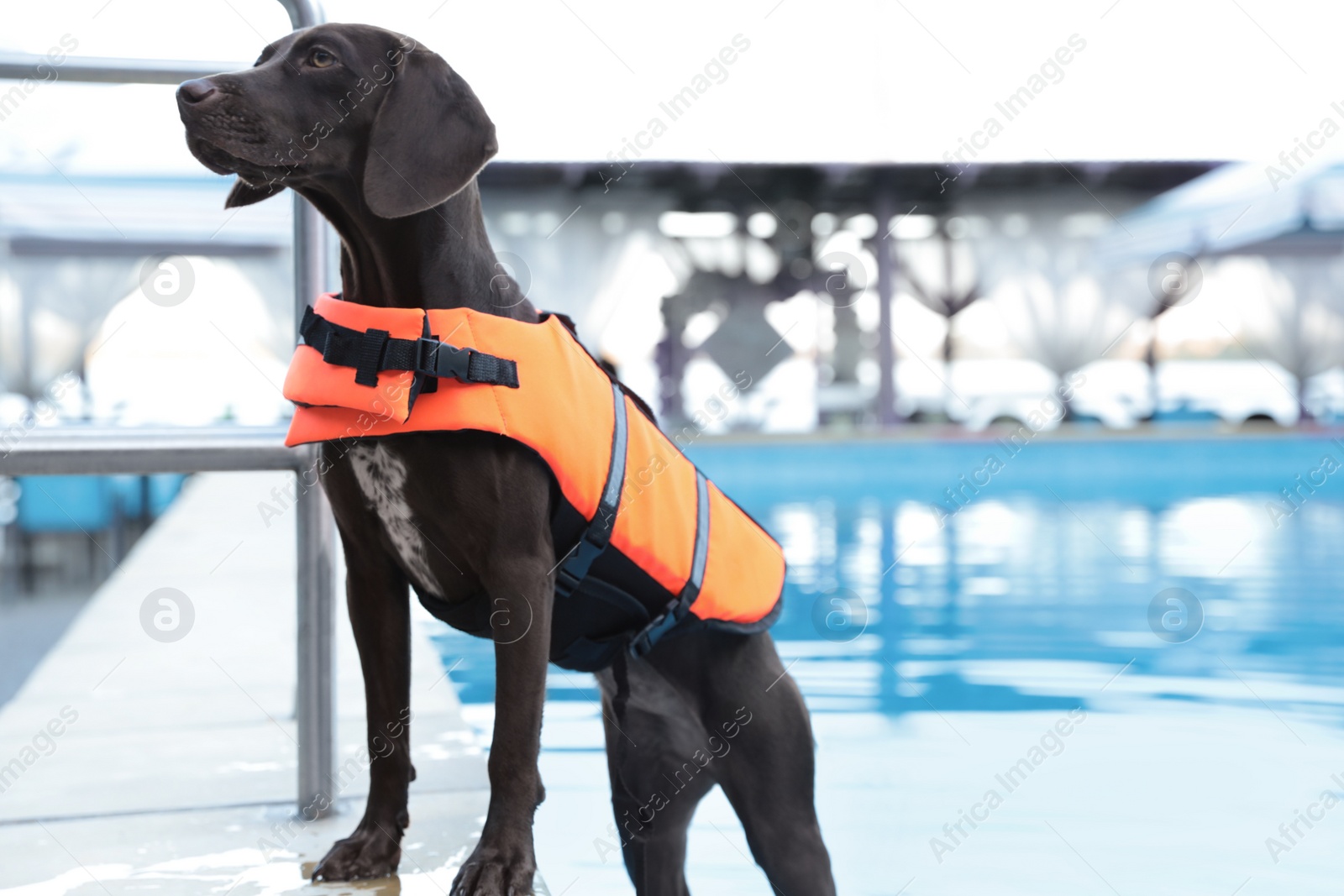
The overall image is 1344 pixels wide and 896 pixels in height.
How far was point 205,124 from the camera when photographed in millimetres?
1161

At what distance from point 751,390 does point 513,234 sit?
13.9 feet

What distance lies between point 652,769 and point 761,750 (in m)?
0.16

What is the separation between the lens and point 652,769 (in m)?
1.47

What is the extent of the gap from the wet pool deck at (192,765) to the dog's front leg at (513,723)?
0.17 m

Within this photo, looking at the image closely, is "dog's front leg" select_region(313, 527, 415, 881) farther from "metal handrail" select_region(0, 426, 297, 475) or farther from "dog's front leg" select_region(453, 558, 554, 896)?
"metal handrail" select_region(0, 426, 297, 475)

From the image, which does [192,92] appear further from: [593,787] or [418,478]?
[593,787]

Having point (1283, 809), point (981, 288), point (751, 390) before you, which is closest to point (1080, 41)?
point (1283, 809)

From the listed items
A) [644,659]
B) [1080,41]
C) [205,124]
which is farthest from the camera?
[1080,41]

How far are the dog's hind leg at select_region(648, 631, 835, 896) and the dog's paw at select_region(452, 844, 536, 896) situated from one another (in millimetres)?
313

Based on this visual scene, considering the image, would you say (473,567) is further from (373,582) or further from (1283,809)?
(1283,809)

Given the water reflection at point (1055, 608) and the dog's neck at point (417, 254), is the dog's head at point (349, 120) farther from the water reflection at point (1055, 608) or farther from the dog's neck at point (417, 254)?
the water reflection at point (1055, 608)

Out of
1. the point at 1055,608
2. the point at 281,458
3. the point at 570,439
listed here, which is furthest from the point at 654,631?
the point at 1055,608

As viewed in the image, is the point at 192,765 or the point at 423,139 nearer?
the point at 423,139

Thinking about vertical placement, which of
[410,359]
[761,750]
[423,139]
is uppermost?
[423,139]
